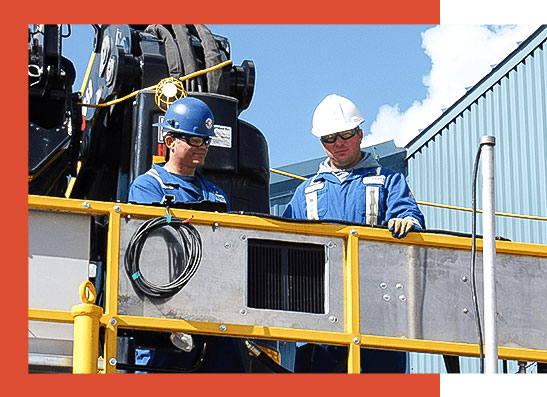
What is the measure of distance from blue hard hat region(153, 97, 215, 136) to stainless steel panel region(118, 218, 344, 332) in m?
0.92

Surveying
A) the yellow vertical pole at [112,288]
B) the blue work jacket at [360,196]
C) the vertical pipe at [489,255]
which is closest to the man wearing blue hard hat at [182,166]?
the yellow vertical pole at [112,288]

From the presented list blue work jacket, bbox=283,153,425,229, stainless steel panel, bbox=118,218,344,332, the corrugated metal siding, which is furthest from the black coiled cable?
the corrugated metal siding

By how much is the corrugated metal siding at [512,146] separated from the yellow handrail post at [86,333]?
30.2ft

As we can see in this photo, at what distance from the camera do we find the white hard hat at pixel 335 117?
25.1 feet

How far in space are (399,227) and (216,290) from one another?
3.69ft

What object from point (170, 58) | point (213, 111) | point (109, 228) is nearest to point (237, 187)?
point (213, 111)

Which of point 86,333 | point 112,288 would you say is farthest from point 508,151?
point 86,333

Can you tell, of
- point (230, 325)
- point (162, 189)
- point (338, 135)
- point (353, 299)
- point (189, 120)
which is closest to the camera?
point (230, 325)

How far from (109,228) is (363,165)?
1889 mm

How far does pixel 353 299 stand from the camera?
6.63 m

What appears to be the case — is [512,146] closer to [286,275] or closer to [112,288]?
[286,275]

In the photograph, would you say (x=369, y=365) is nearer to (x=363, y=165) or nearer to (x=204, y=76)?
(x=363, y=165)

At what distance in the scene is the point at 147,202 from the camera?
689 centimetres

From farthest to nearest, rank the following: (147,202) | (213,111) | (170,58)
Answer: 1. (170,58)
2. (213,111)
3. (147,202)
